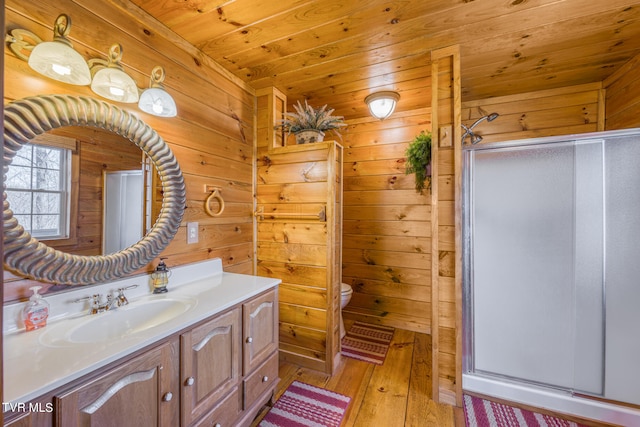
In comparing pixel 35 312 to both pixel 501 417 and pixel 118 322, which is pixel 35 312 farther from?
pixel 501 417

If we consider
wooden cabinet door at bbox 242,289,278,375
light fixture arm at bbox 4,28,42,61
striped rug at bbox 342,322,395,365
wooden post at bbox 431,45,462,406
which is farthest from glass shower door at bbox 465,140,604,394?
light fixture arm at bbox 4,28,42,61

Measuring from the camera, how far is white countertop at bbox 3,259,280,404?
701 millimetres

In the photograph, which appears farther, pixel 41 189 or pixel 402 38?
pixel 402 38

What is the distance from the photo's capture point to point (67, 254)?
1.09m

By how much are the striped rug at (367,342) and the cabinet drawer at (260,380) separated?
0.80 metres

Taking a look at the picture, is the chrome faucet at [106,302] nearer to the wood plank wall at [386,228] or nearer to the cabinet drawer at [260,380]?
the cabinet drawer at [260,380]

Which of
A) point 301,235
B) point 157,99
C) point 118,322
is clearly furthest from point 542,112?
point 118,322

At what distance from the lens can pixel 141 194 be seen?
4.53 ft

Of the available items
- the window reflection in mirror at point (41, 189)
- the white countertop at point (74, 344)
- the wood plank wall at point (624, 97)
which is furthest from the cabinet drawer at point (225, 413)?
the wood plank wall at point (624, 97)

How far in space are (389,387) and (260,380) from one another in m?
0.89

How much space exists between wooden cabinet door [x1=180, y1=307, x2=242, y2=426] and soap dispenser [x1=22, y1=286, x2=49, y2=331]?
50 cm

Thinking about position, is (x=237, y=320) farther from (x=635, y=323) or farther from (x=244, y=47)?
(x=635, y=323)

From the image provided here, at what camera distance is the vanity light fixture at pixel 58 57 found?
101 centimetres

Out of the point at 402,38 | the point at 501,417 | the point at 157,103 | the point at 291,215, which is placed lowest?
the point at 501,417
